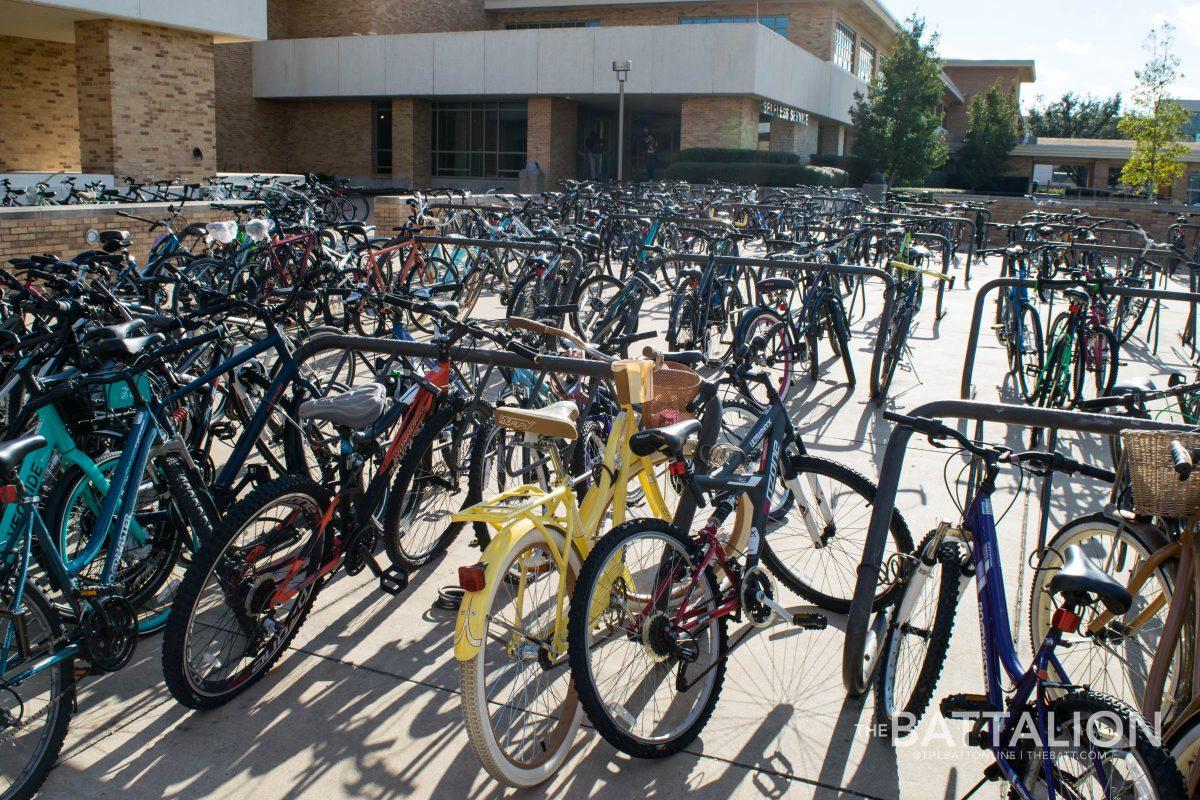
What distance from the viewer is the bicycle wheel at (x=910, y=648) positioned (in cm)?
276

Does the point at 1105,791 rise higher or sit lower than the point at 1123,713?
lower

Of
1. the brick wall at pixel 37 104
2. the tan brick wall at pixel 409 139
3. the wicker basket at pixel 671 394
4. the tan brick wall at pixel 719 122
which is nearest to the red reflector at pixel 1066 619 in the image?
the wicker basket at pixel 671 394

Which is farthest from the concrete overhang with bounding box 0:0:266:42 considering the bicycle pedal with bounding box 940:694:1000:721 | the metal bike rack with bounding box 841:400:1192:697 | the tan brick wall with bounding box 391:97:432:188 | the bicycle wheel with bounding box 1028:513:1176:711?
the bicycle pedal with bounding box 940:694:1000:721

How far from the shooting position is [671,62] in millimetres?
29047

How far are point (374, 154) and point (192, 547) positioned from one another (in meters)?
32.0

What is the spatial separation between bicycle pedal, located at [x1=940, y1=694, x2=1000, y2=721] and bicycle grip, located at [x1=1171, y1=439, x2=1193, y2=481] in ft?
2.36

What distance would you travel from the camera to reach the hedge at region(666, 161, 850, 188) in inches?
1058

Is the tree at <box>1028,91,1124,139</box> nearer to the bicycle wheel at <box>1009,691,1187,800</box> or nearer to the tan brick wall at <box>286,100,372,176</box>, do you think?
the tan brick wall at <box>286,100,372,176</box>

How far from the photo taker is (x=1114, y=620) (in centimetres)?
290

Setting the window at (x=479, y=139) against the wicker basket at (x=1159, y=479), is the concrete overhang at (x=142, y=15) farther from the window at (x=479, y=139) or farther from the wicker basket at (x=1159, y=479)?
the wicker basket at (x=1159, y=479)

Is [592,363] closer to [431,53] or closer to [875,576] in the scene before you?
[875,576]

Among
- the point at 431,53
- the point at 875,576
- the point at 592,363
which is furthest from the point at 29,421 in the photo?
the point at 431,53

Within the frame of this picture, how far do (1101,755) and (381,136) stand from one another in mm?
34268

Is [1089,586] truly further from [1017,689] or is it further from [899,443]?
[899,443]
